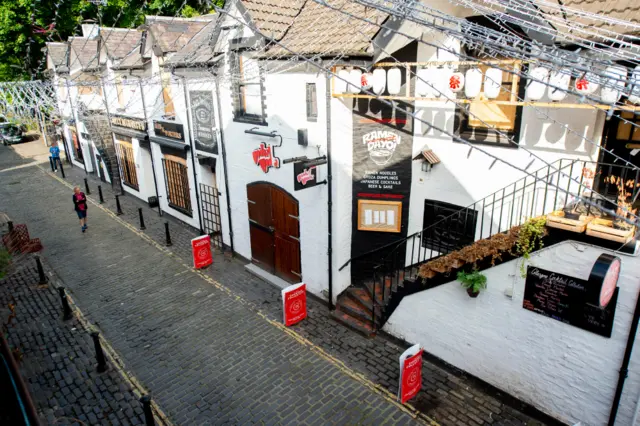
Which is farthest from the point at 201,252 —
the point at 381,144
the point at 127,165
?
the point at 127,165

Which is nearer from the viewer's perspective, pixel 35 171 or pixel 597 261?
pixel 597 261

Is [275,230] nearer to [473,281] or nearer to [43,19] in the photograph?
[473,281]

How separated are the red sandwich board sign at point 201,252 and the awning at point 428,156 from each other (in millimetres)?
7687

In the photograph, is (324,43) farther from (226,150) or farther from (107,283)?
(107,283)

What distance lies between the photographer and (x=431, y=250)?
1031 cm

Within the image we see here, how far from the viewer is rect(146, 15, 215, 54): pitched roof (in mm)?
15719

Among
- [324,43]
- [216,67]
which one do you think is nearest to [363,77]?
[324,43]

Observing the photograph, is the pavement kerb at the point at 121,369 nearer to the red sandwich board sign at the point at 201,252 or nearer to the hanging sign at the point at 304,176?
the red sandwich board sign at the point at 201,252

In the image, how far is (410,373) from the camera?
8.16 m

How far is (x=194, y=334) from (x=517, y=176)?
8481 millimetres

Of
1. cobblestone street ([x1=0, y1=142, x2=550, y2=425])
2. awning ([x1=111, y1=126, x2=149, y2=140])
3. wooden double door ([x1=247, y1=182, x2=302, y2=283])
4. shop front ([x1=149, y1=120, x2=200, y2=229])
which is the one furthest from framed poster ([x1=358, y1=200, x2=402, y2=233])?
awning ([x1=111, y1=126, x2=149, y2=140])

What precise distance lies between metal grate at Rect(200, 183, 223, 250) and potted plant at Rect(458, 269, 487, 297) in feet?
32.1

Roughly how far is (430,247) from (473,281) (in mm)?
2791

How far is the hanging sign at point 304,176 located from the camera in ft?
32.7
